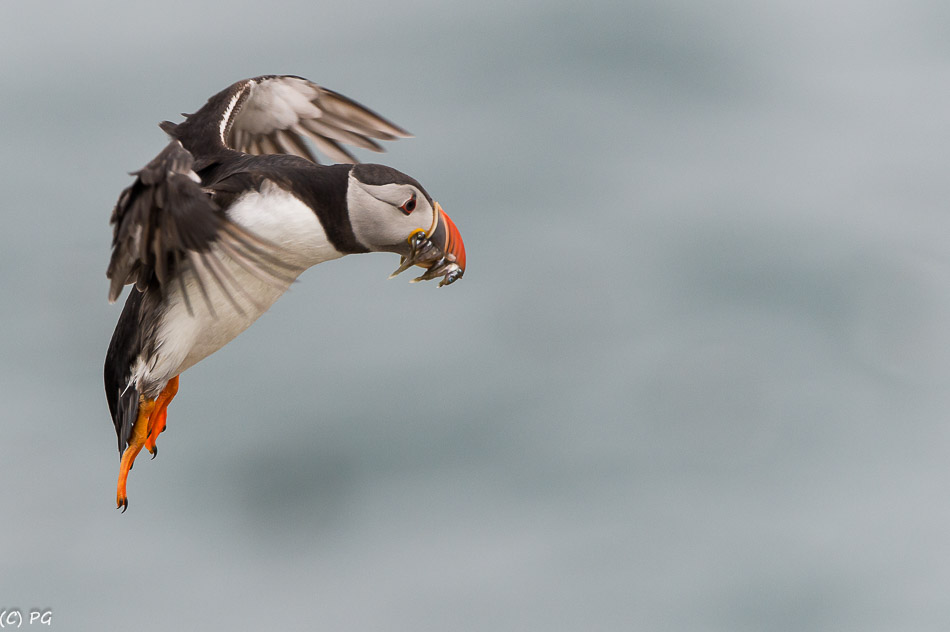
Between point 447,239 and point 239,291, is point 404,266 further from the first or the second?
point 239,291

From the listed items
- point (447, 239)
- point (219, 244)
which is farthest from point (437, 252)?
point (219, 244)

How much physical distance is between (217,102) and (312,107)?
648 mm

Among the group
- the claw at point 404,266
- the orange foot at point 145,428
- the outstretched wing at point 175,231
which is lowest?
the orange foot at point 145,428

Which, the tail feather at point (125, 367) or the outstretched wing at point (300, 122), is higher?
the outstretched wing at point (300, 122)

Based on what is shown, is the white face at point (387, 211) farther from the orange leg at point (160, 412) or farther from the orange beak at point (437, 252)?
the orange leg at point (160, 412)

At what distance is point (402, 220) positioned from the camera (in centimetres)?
601

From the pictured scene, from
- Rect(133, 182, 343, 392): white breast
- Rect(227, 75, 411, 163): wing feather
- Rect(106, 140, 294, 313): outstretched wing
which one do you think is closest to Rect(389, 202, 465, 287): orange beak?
Rect(133, 182, 343, 392): white breast

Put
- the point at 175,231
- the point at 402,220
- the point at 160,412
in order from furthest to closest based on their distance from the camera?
1. the point at 160,412
2. the point at 402,220
3. the point at 175,231

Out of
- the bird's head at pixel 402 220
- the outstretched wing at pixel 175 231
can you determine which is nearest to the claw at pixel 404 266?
the bird's head at pixel 402 220

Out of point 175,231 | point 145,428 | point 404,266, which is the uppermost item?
point 404,266

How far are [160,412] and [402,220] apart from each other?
1618 millimetres

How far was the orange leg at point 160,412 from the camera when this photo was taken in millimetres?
6512

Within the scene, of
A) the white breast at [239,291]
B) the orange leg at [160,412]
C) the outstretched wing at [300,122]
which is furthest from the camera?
the outstretched wing at [300,122]

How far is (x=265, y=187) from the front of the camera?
594 centimetres
